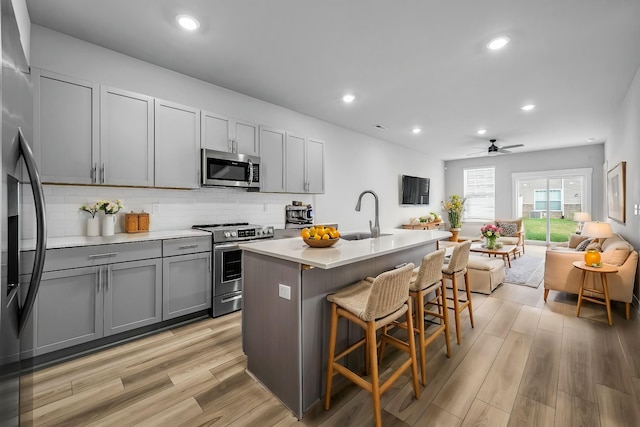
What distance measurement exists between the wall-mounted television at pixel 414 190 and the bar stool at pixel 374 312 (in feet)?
18.7

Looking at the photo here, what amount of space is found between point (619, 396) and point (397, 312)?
1.59 m

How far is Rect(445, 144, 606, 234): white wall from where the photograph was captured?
7.17 metres

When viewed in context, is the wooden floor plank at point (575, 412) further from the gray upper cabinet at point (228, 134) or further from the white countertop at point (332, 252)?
the gray upper cabinet at point (228, 134)

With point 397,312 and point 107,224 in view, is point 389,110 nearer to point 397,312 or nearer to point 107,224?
point 397,312

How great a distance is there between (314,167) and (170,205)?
7.11 feet

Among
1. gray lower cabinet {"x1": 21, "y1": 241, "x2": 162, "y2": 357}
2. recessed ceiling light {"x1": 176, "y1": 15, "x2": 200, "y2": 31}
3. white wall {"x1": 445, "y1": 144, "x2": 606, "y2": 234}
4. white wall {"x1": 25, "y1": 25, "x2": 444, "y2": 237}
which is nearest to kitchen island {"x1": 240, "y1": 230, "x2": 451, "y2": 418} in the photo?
gray lower cabinet {"x1": 21, "y1": 241, "x2": 162, "y2": 357}

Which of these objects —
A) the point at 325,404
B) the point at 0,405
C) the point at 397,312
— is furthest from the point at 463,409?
the point at 0,405

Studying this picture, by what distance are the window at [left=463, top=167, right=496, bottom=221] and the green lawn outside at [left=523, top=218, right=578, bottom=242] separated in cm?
95

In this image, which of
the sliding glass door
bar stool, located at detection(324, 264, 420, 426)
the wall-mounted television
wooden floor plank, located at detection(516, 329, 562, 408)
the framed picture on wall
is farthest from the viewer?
the sliding glass door

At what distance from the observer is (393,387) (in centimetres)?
200

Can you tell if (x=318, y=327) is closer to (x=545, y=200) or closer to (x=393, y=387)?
(x=393, y=387)

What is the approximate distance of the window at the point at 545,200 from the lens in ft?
25.4

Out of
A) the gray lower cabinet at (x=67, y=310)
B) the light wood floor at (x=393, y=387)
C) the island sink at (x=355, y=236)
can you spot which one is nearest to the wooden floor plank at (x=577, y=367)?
the light wood floor at (x=393, y=387)

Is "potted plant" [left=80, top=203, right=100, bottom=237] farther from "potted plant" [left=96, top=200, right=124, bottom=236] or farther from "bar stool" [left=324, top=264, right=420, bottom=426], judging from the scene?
"bar stool" [left=324, top=264, right=420, bottom=426]
